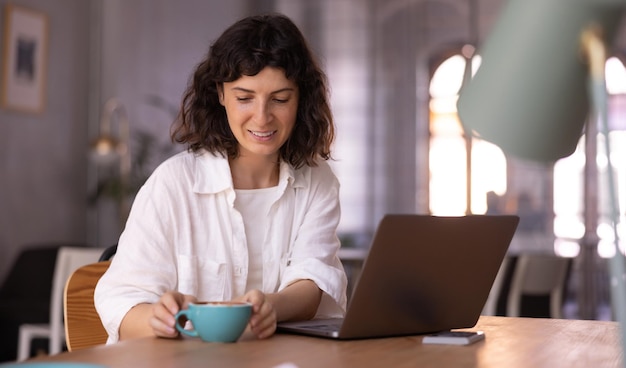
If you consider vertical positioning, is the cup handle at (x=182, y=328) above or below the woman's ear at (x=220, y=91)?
below

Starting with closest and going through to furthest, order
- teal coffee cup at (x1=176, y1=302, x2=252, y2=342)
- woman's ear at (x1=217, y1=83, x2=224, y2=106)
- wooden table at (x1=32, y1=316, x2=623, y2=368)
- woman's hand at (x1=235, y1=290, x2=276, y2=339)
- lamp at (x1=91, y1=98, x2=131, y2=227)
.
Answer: wooden table at (x1=32, y1=316, x2=623, y2=368), teal coffee cup at (x1=176, y1=302, x2=252, y2=342), woman's hand at (x1=235, y1=290, x2=276, y2=339), woman's ear at (x1=217, y1=83, x2=224, y2=106), lamp at (x1=91, y1=98, x2=131, y2=227)

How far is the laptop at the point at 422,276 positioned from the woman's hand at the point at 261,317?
0.05 meters

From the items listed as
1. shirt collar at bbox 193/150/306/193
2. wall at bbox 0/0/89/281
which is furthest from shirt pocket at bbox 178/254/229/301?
wall at bbox 0/0/89/281

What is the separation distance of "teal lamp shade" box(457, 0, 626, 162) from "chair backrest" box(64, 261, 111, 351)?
3.84 ft

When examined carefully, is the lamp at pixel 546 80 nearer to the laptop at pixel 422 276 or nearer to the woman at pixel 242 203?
the laptop at pixel 422 276

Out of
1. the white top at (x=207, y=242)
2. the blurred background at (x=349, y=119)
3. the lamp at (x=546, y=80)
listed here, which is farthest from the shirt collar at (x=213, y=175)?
the blurred background at (x=349, y=119)

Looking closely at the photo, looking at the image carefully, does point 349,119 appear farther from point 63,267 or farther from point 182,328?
point 182,328

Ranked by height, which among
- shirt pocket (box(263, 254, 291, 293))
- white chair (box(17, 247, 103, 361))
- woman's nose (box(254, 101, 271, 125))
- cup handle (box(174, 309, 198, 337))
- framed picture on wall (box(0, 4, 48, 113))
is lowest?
white chair (box(17, 247, 103, 361))

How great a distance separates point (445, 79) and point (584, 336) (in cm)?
725

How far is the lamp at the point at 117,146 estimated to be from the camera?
6605 millimetres

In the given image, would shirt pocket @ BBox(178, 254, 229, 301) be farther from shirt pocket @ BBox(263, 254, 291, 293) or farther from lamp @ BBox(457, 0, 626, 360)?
lamp @ BBox(457, 0, 626, 360)

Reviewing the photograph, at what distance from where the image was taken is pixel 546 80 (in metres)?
0.72

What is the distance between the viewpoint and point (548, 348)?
1422 mm

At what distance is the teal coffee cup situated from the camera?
53.9 inches
